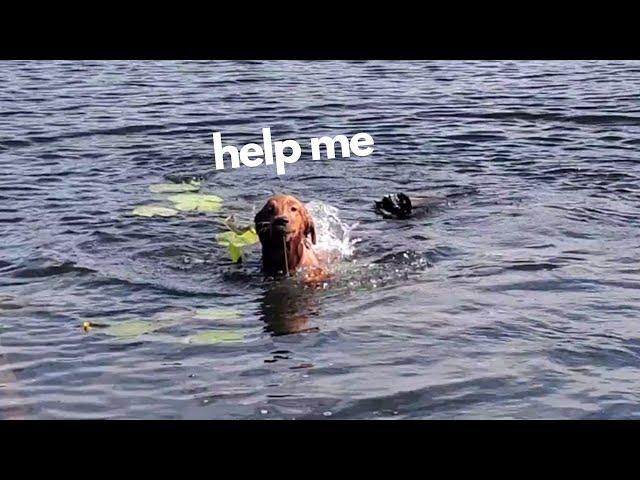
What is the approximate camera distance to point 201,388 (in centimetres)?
711

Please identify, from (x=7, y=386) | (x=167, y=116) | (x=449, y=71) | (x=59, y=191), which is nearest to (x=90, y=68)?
(x=167, y=116)

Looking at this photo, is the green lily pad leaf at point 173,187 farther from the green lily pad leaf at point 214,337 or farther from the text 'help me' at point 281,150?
the green lily pad leaf at point 214,337

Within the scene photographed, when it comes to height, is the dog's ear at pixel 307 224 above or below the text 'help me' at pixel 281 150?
above

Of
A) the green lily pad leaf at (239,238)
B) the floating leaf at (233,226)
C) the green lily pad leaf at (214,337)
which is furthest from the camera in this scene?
the floating leaf at (233,226)

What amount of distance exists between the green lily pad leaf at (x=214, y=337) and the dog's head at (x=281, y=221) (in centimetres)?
147

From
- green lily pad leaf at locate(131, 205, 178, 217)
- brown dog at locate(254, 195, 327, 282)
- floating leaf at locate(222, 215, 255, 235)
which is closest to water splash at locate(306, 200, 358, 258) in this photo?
brown dog at locate(254, 195, 327, 282)

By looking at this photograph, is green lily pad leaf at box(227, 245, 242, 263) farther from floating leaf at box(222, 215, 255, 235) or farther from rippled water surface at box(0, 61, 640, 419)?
floating leaf at box(222, 215, 255, 235)

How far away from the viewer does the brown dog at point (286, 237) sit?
956cm

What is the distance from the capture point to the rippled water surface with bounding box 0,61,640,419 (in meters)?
7.12

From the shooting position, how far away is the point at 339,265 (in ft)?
34.0

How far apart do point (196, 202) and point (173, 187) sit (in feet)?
2.71

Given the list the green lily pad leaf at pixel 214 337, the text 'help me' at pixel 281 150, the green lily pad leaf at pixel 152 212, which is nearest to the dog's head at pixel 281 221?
the green lily pad leaf at pixel 214 337

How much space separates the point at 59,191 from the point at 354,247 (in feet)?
13.6

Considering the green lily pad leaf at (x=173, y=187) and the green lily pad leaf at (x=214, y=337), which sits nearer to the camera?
the green lily pad leaf at (x=214, y=337)
